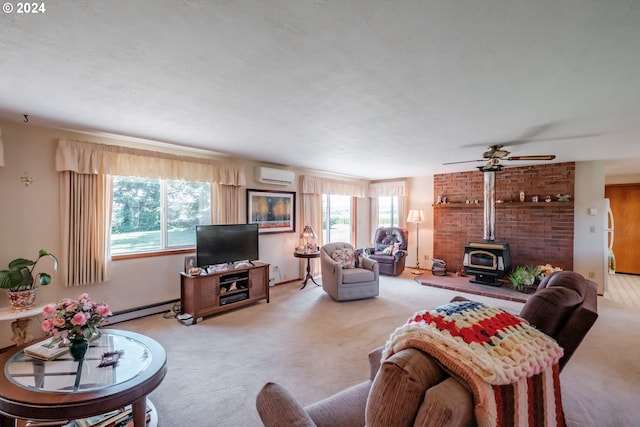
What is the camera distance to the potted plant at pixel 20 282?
253 centimetres

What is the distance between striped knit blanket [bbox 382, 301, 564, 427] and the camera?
0.80m

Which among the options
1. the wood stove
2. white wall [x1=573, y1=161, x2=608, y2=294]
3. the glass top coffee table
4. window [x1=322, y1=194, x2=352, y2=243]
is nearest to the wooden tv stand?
the glass top coffee table

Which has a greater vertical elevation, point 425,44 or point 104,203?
point 425,44

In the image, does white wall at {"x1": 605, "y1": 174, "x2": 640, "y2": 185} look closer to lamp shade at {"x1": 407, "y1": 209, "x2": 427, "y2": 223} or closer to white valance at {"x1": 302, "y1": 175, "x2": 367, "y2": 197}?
lamp shade at {"x1": 407, "y1": 209, "x2": 427, "y2": 223}

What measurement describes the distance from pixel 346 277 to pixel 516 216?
378 centimetres

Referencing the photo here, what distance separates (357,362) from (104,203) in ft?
11.0

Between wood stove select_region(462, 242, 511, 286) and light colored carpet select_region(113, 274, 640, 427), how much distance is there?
0.89 meters

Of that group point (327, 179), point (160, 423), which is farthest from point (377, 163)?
point (160, 423)

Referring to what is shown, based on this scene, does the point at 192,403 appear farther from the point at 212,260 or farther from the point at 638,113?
the point at 638,113

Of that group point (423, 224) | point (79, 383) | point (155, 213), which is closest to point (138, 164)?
point (155, 213)

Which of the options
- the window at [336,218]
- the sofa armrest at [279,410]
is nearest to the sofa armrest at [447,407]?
the sofa armrest at [279,410]

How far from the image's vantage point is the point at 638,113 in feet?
8.16

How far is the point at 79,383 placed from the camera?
156 centimetres

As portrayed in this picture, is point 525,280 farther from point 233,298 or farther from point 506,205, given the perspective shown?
point 233,298
